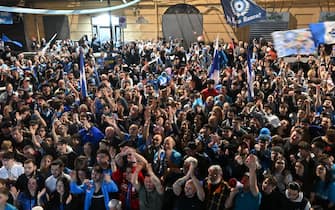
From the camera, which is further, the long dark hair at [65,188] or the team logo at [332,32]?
the team logo at [332,32]

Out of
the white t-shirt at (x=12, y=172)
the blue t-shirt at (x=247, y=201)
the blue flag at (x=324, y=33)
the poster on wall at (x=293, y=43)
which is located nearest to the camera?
the blue t-shirt at (x=247, y=201)

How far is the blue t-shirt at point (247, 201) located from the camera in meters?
4.59

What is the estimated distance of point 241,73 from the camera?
11203 mm

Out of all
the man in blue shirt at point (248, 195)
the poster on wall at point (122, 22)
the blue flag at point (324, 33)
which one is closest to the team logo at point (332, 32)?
the blue flag at point (324, 33)

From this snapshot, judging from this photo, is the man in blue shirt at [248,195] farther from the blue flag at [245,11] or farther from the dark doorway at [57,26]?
the dark doorway at [57,26]

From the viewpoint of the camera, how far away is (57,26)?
26219 mm

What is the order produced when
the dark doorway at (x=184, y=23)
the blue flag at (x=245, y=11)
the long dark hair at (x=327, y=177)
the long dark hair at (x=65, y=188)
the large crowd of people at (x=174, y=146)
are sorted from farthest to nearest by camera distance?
the dark doorway at (x=184, y=23)
the blue flag at (x=245, y=11)
the long dark hair at (x=65, y=188)
the long dark hair at (x=327, y=177)
the large crowd of people at (x=174, y=146)

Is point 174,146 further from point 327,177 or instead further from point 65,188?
point 327,177

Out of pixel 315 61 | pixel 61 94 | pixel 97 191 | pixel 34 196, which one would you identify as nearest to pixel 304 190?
pixel 97 191

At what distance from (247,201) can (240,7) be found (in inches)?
449

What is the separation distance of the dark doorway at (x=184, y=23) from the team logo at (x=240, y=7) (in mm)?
8089

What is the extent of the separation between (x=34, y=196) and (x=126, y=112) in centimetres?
354

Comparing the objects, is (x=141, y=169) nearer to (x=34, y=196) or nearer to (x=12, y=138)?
(x=34, y=196)

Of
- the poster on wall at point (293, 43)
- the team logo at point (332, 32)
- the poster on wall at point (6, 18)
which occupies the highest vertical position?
the poster on wall at point (6, 18)
